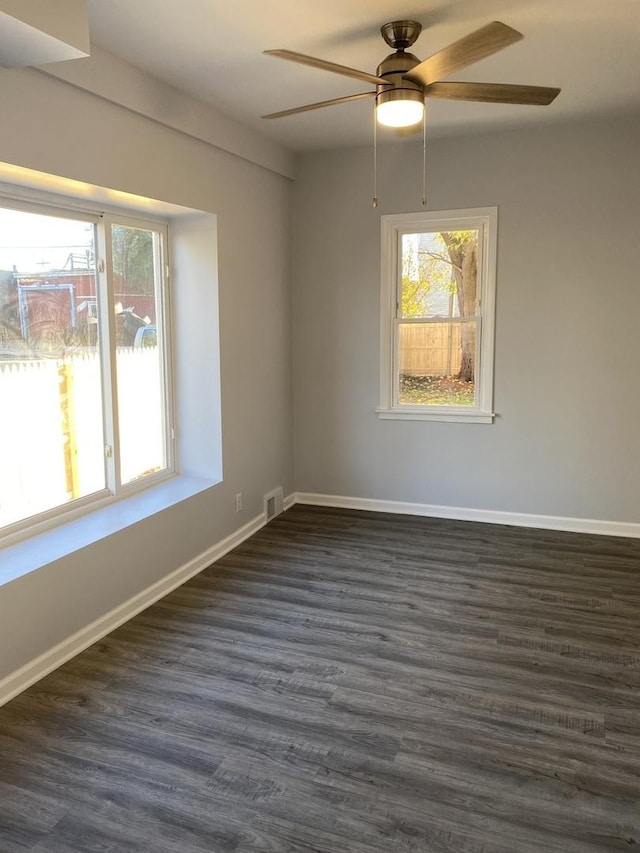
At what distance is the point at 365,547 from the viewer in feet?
14.1

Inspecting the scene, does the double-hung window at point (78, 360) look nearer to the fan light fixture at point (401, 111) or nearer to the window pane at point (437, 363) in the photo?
the fan light fixture at point (401, 111)

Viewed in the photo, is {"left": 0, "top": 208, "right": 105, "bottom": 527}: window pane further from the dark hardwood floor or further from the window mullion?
the dark hardwood floor

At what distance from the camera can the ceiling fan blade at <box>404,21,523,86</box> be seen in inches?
83.9

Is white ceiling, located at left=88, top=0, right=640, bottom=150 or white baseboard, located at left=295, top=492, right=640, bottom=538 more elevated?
white ceiling, located at left=88, top=0, right=640, bottom=150

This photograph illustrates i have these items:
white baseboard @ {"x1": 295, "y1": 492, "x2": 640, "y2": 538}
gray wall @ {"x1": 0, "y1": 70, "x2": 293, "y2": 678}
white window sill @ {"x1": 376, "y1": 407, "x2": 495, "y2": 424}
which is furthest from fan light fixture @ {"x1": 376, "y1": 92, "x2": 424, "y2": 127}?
white baseboard @ {"x1": 295, "y1": 492, "x2": 640, "y2": 538}

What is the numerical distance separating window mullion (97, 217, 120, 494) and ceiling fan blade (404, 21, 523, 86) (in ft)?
5.86

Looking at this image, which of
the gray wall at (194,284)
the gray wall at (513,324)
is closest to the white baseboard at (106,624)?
the gray wall at (194,284)

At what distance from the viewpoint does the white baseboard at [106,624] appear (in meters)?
2.69

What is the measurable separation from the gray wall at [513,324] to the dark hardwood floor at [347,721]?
0.93 m

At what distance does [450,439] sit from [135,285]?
2.47m

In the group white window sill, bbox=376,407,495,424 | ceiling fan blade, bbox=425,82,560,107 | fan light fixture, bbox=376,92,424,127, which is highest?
ceiling fan blade, bbox=425,82,560,107

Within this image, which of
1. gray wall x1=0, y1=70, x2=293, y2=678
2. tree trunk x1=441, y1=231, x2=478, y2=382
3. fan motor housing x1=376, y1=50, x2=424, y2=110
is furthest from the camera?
tree trunk x1=441, y1=231, x2=478, y2=382

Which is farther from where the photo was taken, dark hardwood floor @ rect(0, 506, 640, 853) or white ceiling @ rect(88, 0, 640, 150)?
white ceiling @ rect(88, 0, 640, 150)

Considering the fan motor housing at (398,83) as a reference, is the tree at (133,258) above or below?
below
